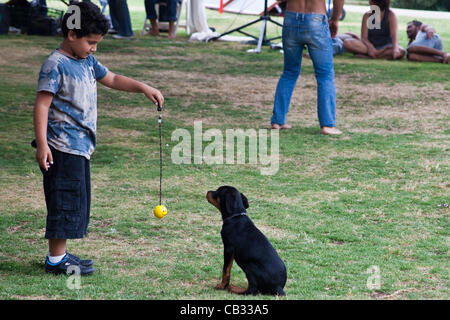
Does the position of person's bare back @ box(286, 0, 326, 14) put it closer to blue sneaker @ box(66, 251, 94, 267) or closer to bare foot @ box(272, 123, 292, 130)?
bare foot @ box(272, 123, 292, 130)

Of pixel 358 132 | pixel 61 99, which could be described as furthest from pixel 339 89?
pixel 61 99

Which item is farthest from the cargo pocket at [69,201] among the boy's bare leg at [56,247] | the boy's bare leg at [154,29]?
the boy's bare leg at [154,29]

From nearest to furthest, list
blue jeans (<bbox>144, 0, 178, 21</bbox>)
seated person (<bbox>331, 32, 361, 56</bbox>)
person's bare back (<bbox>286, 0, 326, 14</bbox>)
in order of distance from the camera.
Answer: person's bare back (<bbox>286, 0, 326, 14</bbox>)
seated person (<bbox>331, 32, 361, 56</bbox>)
blue jeans (<bbox>144, 0, 178, 21</bbox>)

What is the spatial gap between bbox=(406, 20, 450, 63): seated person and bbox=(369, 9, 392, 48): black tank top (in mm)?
488

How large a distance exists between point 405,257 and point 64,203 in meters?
2.16

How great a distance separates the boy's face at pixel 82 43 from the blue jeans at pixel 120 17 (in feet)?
39.3

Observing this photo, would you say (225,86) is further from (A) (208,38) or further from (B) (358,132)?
(A) (208,38)

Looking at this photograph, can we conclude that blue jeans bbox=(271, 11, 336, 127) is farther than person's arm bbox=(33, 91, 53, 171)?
Yes

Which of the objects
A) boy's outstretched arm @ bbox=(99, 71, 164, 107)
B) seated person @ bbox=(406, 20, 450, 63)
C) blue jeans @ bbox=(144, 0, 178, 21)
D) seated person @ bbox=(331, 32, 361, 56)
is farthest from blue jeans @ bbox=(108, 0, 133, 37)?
boy's outstretched arm @ bbox=(99, 71, 164, 107)

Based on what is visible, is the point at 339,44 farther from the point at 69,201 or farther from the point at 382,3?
the point at 69,201

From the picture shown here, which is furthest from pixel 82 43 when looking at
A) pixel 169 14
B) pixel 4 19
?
pixel 169 14

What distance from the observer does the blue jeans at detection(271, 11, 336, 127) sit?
7.49 meters

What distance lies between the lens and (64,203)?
3916mm

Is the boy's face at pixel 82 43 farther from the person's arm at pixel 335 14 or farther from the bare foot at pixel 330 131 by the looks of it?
the bare foot at pixel 330 131
